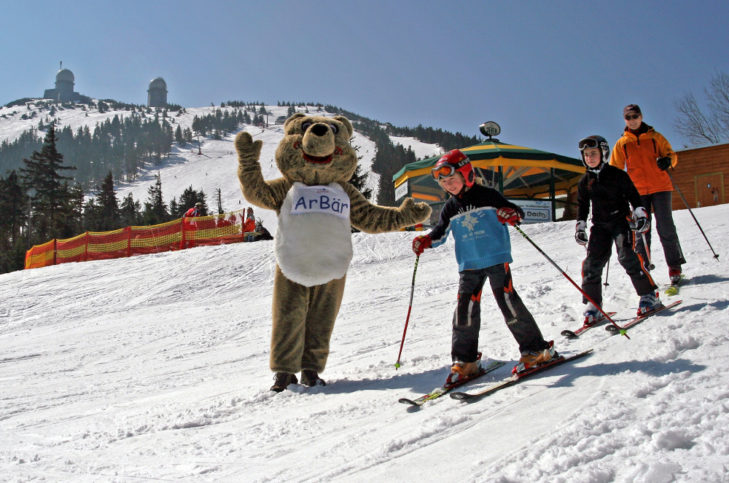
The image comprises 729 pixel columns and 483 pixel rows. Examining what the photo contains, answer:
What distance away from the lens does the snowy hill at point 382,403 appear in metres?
1.86

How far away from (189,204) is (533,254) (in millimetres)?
52206

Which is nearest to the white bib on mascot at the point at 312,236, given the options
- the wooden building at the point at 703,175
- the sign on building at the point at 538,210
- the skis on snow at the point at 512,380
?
the skis on snow at the point at 512,380

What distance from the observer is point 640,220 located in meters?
3.99

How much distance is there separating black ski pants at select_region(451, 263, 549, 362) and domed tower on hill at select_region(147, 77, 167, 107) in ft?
663

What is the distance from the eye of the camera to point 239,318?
7445 mm

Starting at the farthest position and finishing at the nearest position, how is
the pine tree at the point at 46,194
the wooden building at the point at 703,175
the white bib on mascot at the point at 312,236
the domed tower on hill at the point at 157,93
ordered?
the domed tower on hill at the point at 157,93, the pine tree at the point at 46,194, the wooden building at the point at 703,175, the white bib on mascot at the point at 312,236

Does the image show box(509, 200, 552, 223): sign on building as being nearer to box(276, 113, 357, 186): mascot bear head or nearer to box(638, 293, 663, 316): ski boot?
box(638, 293, 663, 316): ski boot

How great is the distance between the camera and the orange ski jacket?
519 cm

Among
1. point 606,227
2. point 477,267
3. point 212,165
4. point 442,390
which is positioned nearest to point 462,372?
point 442,390

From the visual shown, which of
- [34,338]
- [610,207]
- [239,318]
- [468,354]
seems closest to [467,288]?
[468,354]

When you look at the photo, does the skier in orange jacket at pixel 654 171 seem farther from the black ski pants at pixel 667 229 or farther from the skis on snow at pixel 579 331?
the skis on snow at pixel 579 331

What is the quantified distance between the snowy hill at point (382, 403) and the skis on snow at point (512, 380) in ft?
0.20

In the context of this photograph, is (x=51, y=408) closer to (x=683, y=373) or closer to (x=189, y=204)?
(x=683, y=373)

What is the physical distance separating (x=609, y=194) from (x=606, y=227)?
0.92 feet
